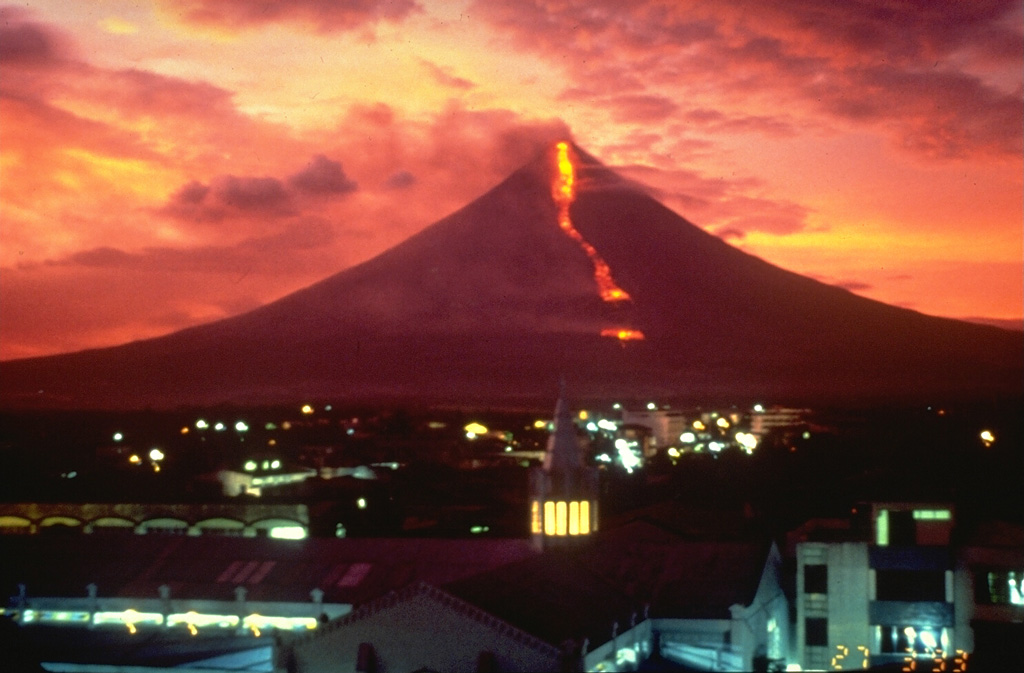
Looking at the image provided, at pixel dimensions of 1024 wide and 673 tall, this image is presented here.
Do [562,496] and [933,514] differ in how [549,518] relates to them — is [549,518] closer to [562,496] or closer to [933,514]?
[562,496]

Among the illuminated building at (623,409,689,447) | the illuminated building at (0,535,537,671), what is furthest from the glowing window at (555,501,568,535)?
the illuminated building at (623,409,689,447)

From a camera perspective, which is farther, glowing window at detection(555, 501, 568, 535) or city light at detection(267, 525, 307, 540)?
city light at detection(267, 525, 307, 540)

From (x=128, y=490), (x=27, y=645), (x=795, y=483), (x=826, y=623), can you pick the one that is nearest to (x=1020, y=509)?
(x=826, y=623)

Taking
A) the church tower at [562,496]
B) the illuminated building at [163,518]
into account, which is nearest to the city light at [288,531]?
the illuminated building at [163,518]

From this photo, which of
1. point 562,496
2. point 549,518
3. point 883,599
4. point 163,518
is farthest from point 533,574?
point 163,518

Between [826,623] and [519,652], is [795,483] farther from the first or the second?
[519,652]

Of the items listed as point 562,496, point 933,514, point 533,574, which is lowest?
point 533,574

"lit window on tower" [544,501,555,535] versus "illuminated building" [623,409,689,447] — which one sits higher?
"illuminated building" [623,409,689,447]

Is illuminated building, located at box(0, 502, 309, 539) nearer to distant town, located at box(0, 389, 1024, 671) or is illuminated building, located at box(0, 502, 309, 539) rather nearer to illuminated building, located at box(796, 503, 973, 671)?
distant town, located at box(0, 389, 1024, 671)
